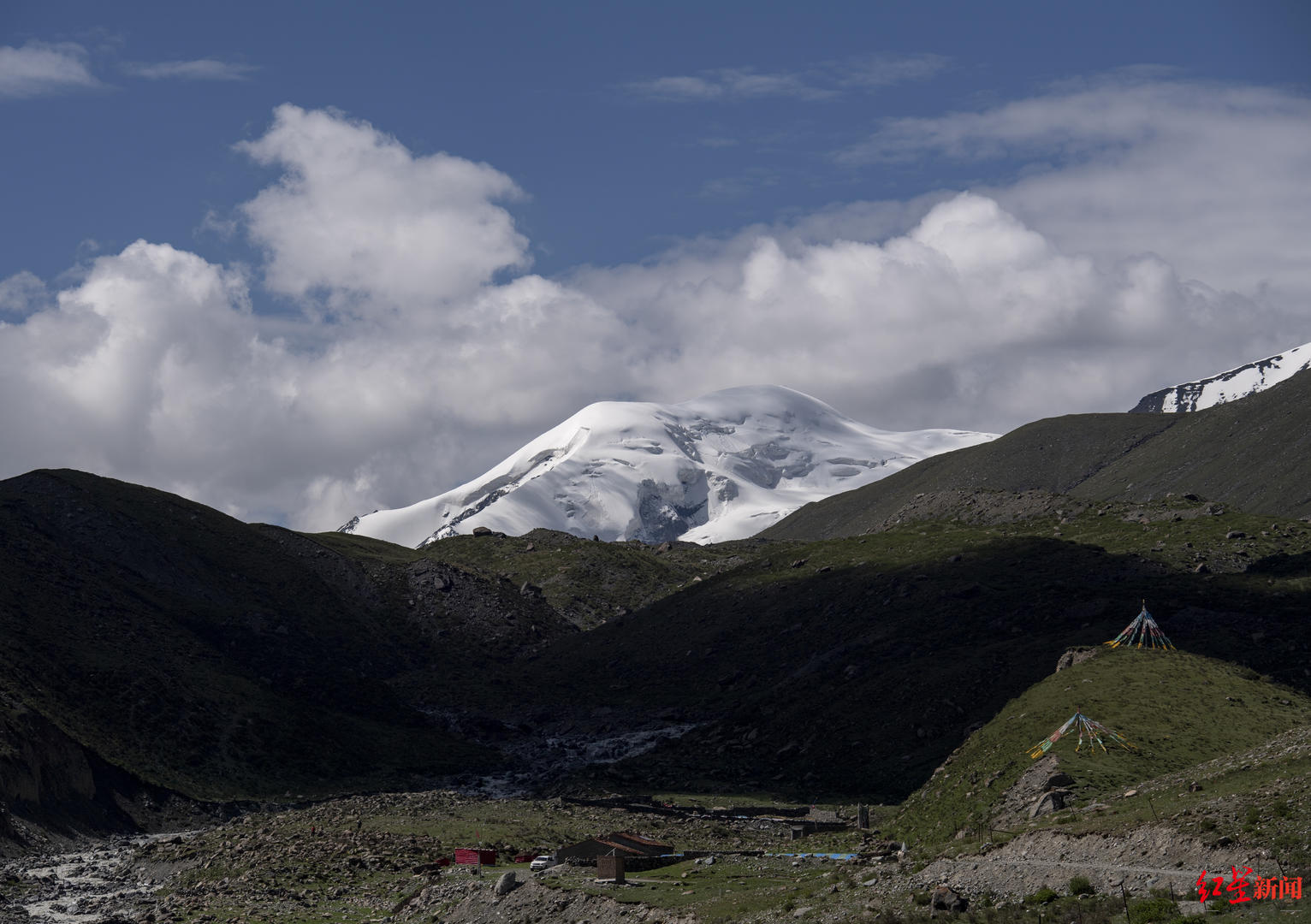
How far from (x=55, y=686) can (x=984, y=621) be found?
75120mm

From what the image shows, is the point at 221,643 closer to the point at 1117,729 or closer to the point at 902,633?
the point at 902,633

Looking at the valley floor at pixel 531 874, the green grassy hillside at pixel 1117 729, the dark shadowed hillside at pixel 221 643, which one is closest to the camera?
the valley floor at pixel 531 874

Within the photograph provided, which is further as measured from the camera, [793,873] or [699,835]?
[699,835]

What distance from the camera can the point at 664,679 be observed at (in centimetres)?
12744

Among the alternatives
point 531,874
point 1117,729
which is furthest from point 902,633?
point 531,874

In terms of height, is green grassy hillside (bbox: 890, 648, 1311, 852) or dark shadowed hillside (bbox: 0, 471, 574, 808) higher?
dark shadowed hillside (bbox: 0, 471, 574, 808)

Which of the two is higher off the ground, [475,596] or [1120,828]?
[475,596]

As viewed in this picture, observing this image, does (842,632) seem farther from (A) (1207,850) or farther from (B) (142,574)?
(A) (1207,850)

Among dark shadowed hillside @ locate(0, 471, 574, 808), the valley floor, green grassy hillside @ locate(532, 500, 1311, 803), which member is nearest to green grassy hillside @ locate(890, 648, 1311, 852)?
the valley floor

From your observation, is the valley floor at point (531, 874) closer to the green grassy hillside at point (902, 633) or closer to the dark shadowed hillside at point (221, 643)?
the dark shadowed hillside at point (221, 643)

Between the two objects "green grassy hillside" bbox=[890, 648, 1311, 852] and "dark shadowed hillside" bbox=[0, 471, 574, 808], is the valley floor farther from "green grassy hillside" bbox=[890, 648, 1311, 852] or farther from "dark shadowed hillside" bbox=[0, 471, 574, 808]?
"dark shadowed hillside" bbox=[0, 471, 574, 808]

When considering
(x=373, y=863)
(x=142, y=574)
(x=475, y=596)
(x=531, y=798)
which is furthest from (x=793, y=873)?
(x=475, y=596)

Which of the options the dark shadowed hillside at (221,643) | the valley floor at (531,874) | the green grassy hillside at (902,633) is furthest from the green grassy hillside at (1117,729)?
the dark shadowed hillside at (221,643)

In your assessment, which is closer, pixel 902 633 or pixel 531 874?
pixel 531 874
